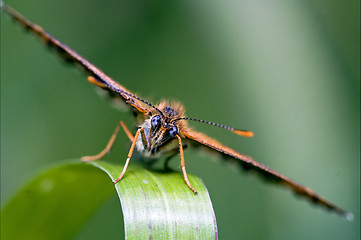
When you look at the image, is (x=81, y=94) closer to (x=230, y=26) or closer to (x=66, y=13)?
(x=66, y=13)

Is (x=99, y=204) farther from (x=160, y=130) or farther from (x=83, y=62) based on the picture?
(x=83, y=62)

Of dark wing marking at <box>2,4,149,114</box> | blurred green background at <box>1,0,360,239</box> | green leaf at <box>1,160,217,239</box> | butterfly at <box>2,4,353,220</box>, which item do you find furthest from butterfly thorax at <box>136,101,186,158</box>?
blurred green background at <box>1,0,360,239</box>

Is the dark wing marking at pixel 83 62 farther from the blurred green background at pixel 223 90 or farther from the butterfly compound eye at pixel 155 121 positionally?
the blurred green background at pixel 223 90

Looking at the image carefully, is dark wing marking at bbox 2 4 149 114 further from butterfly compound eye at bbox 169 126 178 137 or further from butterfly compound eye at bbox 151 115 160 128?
butterfly compound eye at bbox 169 126 178 137

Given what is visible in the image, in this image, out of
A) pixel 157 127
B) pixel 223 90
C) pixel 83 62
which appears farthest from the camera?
pixel 223 90

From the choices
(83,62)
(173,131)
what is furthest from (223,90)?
(83,62)

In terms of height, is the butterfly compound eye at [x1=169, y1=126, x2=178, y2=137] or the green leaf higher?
the butterfly compound eye at [x1=169, y1=126, x2=178, y2=137]
